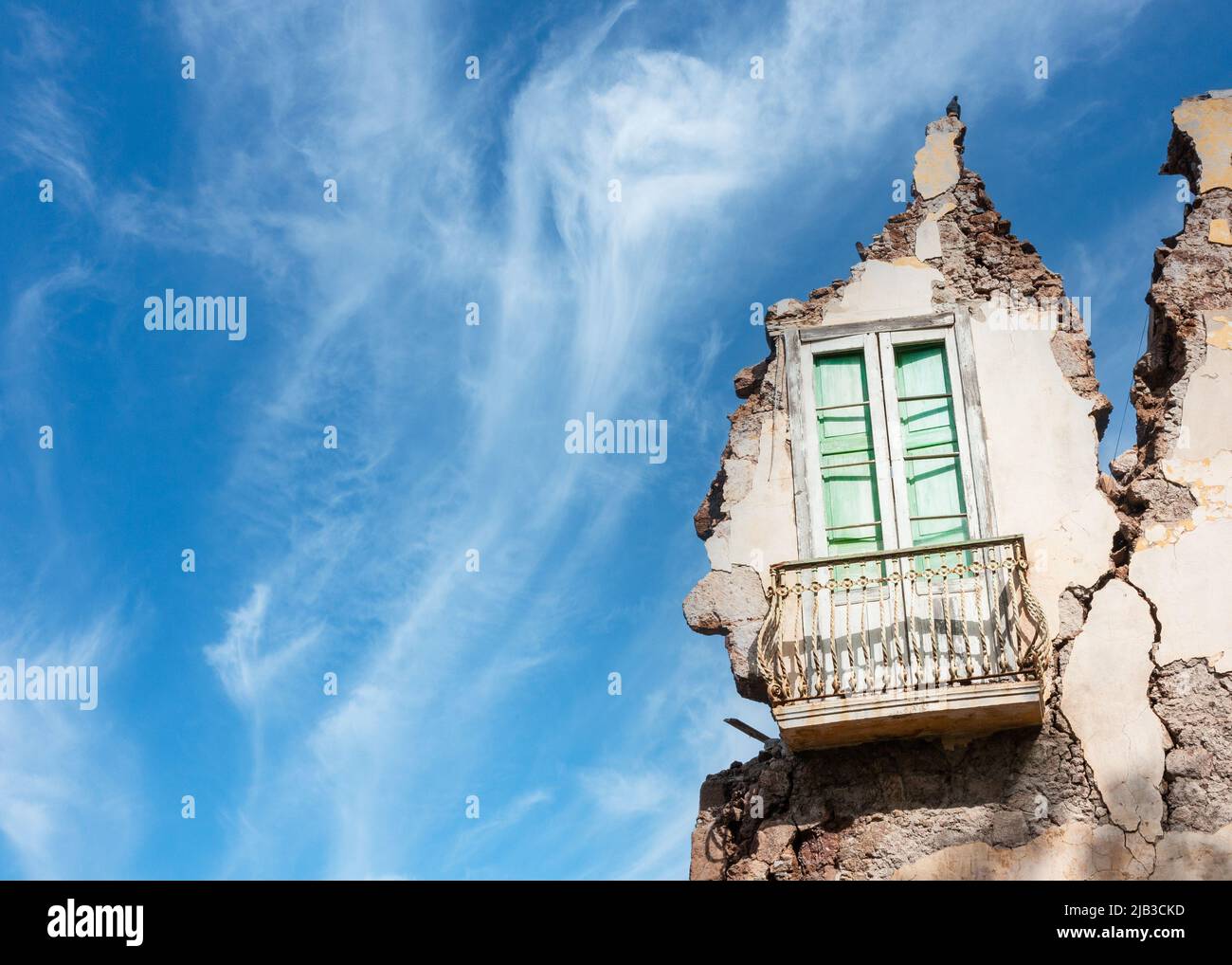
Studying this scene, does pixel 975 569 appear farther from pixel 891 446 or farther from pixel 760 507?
pixel 760 507

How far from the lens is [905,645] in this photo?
9641 millimetres

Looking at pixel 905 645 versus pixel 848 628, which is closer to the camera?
pixel 905 645

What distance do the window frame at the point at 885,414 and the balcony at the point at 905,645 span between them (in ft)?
1.13

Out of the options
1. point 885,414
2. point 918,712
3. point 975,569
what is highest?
point 885,414

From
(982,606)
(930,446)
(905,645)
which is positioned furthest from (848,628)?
(930,446)

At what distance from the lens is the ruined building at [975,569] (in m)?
9.45

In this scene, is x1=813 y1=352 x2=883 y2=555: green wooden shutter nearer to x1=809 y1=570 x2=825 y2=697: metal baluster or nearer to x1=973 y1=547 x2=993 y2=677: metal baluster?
x1=809 y1=570 x2=825 y2=697: metal baluster

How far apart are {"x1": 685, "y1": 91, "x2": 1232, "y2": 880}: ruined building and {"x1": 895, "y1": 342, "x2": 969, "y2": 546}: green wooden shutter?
0.06ft

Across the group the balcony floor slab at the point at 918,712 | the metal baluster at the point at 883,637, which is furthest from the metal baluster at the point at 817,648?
the metal baluster at the point at 883,637

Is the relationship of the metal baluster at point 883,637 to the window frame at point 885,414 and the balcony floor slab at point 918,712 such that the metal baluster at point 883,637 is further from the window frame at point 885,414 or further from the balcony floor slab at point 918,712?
the window frame at point 885,414

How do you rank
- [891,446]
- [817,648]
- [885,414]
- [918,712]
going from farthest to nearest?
[885,414] < [891,446] < [817,648] < [918,712]

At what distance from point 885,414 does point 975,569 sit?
1422mm
